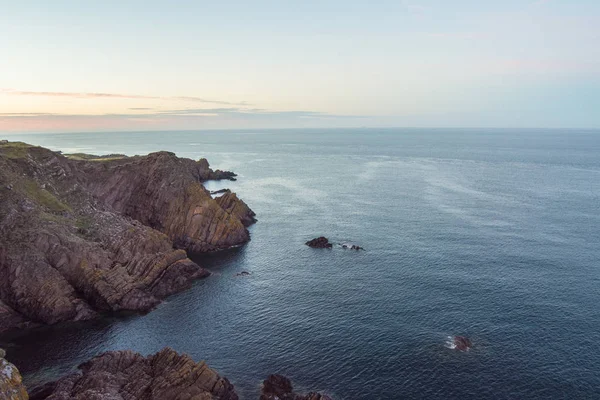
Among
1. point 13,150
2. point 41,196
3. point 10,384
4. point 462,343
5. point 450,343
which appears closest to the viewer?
point 10,384

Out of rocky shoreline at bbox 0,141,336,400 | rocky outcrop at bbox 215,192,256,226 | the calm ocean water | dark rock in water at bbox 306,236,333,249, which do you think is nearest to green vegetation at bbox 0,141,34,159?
rocky shoreline at bbox 0,141,336,400

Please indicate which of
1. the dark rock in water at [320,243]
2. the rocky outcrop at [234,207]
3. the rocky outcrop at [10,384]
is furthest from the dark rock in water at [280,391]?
the rocky outcrop at [234,207]

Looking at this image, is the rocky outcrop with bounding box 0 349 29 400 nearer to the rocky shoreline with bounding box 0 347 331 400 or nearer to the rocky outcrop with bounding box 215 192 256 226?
the rocky shoreline with bounding box 0 347 331 400

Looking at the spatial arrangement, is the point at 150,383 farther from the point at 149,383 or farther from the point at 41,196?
the point at 41,196

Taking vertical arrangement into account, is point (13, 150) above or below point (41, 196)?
above

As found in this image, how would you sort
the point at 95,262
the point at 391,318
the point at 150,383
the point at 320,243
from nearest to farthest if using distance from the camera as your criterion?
the point at 150,383 < the point at 391,318 < the point at 95,262 < the point at 320,243

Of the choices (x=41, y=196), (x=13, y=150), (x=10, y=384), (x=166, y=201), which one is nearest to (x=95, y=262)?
(x=41, y=196)
